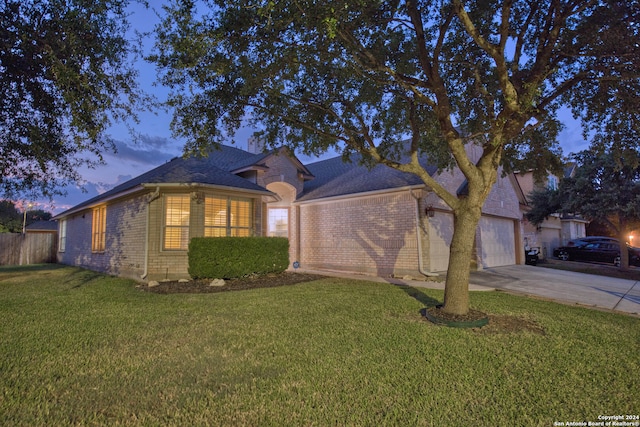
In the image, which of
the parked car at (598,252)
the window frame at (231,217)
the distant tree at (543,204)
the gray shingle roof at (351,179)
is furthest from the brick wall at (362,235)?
the parked car at (598,252)

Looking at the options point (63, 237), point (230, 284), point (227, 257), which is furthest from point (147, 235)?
point (63, 237)

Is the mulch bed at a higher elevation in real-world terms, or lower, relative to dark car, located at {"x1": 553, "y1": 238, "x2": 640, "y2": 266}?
lower

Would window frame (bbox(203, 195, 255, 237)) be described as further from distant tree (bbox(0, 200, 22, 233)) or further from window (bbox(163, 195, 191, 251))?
distant tree (bbox(0, 200, 22, 233))

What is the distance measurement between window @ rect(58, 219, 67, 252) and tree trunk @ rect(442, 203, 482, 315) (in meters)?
21.7

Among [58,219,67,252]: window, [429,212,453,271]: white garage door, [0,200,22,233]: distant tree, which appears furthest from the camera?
[0,200,22,233]: distant tree

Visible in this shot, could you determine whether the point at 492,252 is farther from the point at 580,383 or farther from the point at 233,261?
the point at 580,383

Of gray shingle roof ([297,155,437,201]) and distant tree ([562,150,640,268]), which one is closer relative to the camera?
gray shingle roof ([297,155,437,201])

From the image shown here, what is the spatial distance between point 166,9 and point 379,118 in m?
5.09

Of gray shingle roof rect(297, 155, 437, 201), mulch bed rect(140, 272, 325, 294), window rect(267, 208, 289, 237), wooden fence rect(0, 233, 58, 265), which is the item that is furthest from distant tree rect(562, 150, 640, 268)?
wooden fence rect(0, 233, 58, 265)

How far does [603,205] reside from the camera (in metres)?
15.6

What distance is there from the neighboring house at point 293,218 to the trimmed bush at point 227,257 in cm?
83

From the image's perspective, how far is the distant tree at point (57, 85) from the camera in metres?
6.19

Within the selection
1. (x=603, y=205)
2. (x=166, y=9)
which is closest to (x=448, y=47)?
(x=166, y=9)

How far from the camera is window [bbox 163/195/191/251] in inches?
419
